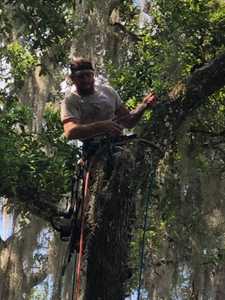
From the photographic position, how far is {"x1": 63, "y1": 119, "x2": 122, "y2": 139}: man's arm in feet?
12.7

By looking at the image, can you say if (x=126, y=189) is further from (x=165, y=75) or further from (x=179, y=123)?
(x=165, y=75)

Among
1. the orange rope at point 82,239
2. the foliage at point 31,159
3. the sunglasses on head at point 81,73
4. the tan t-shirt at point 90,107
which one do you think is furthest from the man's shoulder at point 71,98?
the foliage at point 31,159

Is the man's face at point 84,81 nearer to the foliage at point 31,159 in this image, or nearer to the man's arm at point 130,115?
the man's arm at point 130,115

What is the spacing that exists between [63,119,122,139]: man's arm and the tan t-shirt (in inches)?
2.3

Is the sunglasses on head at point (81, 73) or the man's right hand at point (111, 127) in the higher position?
the sunglasses on head at point (81, 73)

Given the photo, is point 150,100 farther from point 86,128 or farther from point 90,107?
point 86,128

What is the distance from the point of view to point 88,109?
4035mm

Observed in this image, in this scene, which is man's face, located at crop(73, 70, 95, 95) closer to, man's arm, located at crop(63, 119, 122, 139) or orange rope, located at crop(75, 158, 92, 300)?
man's arm, located at crop(63, 119, 122, 139)

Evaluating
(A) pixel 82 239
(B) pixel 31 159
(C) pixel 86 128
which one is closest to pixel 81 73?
(C) pixel 86 128

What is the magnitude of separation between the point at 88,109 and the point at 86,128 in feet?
0.68

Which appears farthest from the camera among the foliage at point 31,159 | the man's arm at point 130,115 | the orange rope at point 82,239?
the foliage at point 31,159

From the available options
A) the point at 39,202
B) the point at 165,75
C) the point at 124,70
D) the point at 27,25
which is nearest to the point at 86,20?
the point at 124,70

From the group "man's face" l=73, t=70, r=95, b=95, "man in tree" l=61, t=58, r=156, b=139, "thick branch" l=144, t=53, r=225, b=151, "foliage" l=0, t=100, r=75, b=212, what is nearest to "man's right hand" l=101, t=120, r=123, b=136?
"man in tree" l=61, t=58, r=156, b=139

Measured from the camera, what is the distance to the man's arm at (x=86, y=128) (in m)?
3.87
